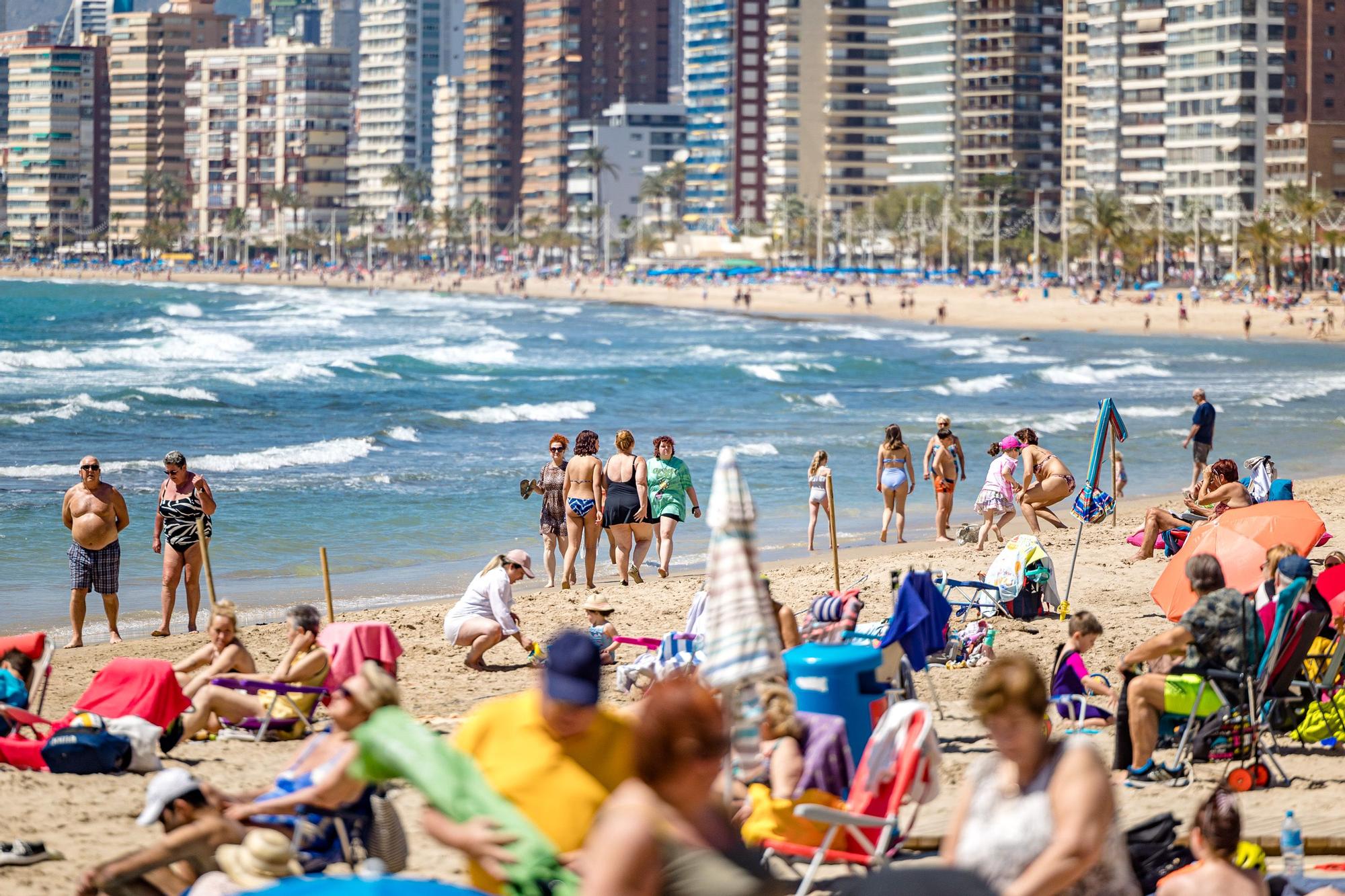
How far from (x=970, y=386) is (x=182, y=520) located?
37398mm

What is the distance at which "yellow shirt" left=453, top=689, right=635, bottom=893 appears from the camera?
4.57 meters

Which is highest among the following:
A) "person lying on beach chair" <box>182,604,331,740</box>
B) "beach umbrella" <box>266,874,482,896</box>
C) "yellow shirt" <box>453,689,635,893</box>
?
"yellow shirt" <box>453,689,635,893</box>

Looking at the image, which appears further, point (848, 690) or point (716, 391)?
point (716, 391)

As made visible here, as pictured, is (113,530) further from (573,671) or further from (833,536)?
(573,671)

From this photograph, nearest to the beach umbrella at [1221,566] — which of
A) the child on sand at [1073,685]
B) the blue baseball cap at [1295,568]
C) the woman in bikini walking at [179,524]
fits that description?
the child on sand at [1073,685]

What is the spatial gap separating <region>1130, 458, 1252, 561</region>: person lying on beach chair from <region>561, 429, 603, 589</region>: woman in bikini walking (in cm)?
444

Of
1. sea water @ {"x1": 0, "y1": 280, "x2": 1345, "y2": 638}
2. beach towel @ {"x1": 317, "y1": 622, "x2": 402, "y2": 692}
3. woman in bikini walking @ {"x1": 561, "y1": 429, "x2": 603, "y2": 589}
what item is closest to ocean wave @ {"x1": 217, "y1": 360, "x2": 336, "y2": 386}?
sea water @ {"x1": 0, "y1": 280, "x2": 1345, "y2": 638}

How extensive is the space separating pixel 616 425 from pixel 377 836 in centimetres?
3111

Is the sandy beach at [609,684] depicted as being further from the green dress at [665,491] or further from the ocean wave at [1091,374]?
the ocean wave at [1091,374]

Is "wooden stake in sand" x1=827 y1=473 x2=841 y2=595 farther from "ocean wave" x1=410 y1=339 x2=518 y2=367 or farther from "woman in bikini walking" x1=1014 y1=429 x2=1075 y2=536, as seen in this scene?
"ocean wave" x1=410 y1=339 x2=518 y2=367

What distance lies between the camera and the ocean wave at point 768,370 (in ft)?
172

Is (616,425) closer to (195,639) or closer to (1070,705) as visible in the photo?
(195,639)

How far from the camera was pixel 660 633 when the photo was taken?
1194 cm

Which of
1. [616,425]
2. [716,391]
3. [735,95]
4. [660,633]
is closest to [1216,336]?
[716,391]
